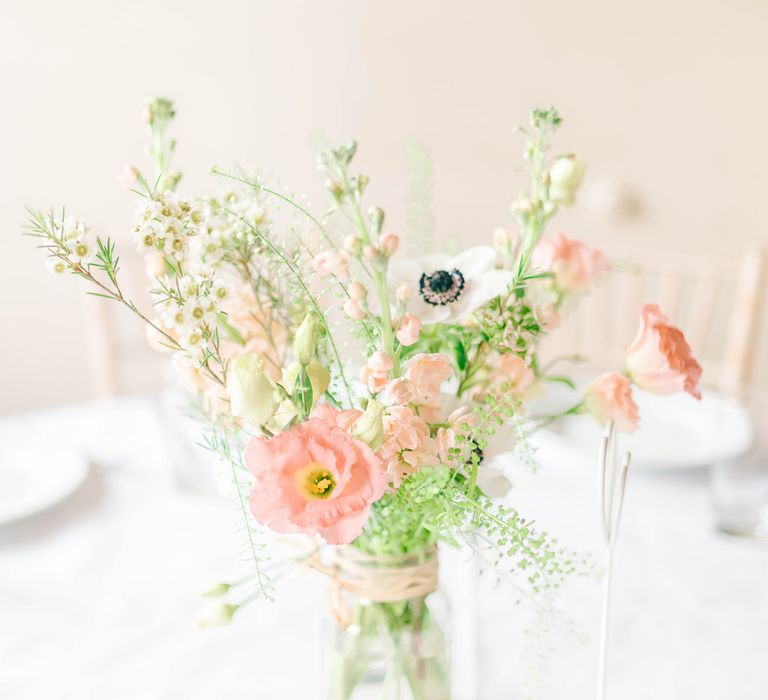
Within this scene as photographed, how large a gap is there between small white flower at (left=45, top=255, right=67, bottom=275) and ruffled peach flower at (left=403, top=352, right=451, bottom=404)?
0.21 meters

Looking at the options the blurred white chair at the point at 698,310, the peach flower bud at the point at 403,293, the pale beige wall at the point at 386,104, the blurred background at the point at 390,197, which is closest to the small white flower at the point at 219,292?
the peach flower bud at the point at 403,293

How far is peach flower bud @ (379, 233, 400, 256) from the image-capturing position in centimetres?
50

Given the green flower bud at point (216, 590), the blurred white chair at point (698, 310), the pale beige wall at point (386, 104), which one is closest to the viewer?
the green flower bud at point (216, 590)

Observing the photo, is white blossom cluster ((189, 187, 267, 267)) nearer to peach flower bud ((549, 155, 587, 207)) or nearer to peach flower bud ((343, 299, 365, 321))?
peach flower bud ((343, 299, 365, 321))

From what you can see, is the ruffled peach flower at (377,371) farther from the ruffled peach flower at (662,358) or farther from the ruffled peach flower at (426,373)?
the ruffled peach flower at (662,358)

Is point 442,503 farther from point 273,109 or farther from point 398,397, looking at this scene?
point 273,109

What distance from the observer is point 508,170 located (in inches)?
96.1

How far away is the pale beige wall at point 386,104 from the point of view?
221 cm

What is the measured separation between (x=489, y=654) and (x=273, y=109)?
6.05ft

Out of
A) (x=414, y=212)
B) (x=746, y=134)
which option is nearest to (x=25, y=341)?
(x=414, y=212)

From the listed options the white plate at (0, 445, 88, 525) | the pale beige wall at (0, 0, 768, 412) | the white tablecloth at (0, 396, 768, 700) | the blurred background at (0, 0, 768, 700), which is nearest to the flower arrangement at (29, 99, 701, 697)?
the white tablecloth at (0, 396, 768, 700)

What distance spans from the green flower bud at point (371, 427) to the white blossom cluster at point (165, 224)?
5.7 inches

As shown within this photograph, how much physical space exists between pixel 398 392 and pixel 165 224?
0.55 feet

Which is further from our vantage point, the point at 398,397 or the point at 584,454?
the point at 584,454
